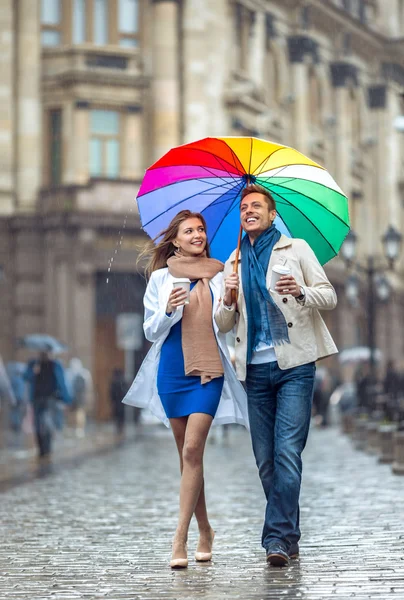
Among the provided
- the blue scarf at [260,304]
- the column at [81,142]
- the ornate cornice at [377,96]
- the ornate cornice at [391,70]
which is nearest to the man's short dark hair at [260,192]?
the blue scarf at [260,304]

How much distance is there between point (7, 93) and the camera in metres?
42.6

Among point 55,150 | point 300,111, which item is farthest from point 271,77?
point 55,150

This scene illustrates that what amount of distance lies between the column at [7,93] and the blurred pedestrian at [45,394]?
20.1 metres

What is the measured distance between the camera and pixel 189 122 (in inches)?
1737

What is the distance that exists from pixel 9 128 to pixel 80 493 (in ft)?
94.9

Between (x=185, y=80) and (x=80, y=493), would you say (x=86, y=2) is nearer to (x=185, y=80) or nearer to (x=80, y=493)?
(x=185, y=80)

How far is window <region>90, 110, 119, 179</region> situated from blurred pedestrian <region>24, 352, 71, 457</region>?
20540 mm

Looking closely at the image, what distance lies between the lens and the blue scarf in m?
8.37

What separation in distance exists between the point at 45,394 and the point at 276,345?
47.7 ft

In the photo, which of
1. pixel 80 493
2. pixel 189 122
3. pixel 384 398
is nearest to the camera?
pixel 80 493

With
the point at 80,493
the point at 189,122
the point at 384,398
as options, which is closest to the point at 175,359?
the point at 80,493

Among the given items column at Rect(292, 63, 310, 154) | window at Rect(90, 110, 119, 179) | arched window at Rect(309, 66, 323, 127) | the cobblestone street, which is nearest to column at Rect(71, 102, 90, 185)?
window at Rect(90, 110, 119, 179)

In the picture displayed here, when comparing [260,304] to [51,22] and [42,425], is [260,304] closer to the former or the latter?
[42,425]

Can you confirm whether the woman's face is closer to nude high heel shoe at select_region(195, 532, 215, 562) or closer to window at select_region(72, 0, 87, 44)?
nude high heel shoe at select_region(195, 532, 215, 562)
